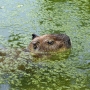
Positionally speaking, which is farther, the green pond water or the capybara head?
the capybara head

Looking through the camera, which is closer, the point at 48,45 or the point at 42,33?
the point at 48,45

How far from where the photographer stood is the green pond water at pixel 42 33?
6.70 m

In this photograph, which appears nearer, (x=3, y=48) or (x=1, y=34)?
(x=3, y=48)

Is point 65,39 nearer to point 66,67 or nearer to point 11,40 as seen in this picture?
point 66,67

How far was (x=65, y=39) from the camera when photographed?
8258 mm

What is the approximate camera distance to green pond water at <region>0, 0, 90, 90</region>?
22.0 ft

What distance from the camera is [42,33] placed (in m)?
9.65

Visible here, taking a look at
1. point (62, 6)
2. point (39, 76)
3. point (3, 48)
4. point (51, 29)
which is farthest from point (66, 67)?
point (62, 6)

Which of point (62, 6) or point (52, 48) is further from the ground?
point (62, 6)

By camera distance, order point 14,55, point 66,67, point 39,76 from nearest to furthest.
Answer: point 39,76 → point 66,67 → point 14,55

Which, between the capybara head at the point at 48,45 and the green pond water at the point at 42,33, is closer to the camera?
the green pond water at the point at 42,33

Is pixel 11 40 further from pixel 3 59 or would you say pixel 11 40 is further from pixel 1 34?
pixel 3 59

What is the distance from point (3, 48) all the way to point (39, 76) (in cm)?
183

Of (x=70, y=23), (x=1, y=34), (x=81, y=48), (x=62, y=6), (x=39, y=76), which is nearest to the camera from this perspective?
(x=39, y=76)
